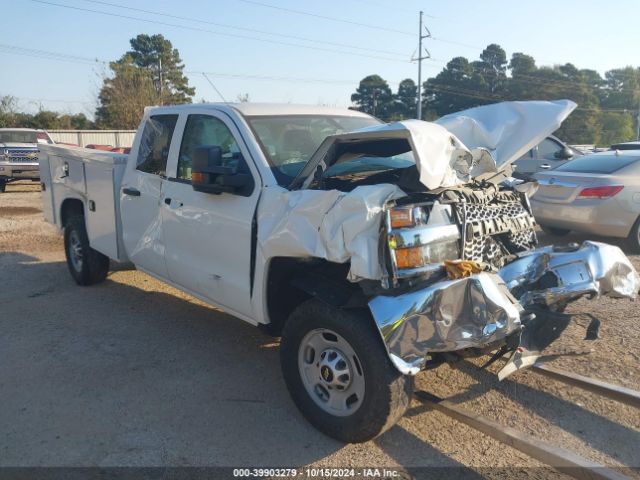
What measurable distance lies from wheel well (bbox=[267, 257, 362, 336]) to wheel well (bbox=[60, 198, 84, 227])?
386 cm

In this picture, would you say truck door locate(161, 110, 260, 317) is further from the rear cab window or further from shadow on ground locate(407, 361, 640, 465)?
the rear cab window

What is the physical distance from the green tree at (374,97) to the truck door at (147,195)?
50.3 metres

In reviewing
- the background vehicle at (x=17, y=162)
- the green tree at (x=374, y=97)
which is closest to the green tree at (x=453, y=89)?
the green tree at (x=374, y=97)

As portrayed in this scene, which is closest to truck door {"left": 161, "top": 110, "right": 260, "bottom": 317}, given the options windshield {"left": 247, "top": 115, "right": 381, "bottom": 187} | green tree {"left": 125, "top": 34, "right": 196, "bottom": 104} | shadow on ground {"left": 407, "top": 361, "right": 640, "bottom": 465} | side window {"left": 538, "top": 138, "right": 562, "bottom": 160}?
windshield {"left": 247, "top": 115, "right": 381, "bottom": 187}

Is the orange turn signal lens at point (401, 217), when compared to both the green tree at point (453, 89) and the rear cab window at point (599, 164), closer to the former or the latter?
the rear cab window at point (599, 164)

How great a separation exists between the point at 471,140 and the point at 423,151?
35.9 inches

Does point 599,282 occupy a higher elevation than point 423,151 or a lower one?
lower

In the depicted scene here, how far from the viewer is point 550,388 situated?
4051 mm

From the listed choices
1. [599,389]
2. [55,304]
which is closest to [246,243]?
[599,389]

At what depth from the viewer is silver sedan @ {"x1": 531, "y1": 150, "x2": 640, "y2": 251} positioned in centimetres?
805

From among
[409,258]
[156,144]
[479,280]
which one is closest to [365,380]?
[409,258]

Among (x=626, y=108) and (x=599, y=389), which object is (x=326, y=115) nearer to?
(x=599, y=389)

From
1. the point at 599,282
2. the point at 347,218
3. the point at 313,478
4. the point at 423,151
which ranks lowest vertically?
the point at 313,478

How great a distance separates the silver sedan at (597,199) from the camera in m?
8.05
